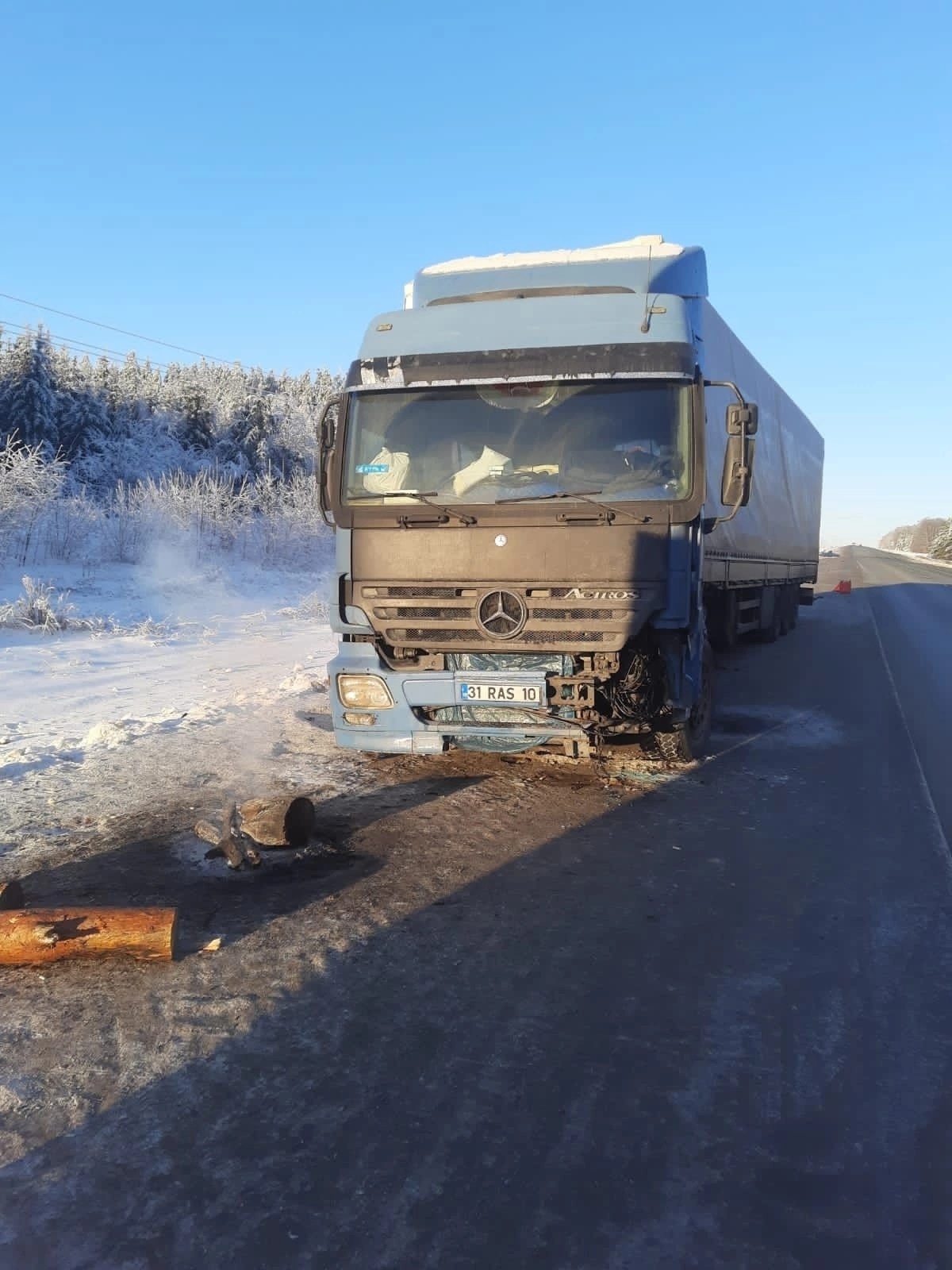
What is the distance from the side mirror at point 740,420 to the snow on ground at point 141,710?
12.7 feet

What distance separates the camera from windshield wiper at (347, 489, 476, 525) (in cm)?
586

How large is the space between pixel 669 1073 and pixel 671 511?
11.9 ft

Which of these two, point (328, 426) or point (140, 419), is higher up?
point (140, 419)

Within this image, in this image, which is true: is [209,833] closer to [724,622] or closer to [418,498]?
[418,498]

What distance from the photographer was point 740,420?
235 inches

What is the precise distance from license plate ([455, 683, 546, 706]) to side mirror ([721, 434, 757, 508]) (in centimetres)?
179

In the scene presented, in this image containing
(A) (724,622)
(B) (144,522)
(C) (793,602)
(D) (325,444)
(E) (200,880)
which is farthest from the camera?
(B) (144,522)

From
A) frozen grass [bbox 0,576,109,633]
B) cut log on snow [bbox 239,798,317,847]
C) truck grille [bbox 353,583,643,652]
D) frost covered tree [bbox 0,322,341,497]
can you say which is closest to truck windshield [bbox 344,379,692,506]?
truck grille [bbox 353,583,643,652]

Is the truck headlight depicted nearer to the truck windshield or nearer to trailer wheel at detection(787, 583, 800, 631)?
the truck windshield

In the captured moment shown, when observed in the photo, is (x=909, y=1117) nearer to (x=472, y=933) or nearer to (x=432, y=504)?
(x=472, y=933)

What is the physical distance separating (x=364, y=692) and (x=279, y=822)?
140 cm

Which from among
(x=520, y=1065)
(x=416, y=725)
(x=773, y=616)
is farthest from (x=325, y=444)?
(x=773, y=616)

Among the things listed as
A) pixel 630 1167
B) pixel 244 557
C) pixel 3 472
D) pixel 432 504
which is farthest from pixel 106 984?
pixel 244 557

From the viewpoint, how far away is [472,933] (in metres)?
4.01
